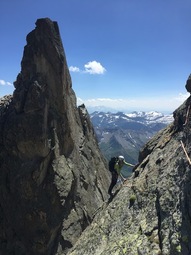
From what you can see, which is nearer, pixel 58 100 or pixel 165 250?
pixel 165 250

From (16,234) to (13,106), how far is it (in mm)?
17061

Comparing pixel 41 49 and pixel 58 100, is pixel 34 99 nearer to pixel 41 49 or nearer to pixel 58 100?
pixel 58 100

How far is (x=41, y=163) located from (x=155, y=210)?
21.7m

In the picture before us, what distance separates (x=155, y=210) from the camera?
21.8 metres

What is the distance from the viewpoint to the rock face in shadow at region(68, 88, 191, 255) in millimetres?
18828

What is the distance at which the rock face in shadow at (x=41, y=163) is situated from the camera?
39594 millimetres

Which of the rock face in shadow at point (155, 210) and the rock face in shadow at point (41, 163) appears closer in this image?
the rock face in shadow at point (155, 210)

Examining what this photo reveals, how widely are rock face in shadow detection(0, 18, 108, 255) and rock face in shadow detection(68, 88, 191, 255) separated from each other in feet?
39.9

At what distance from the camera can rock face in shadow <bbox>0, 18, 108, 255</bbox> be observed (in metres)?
39.6

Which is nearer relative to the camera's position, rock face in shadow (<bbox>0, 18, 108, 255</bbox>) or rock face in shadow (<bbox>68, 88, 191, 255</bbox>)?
rock face in shadow (<bbox>68, 88, 191, 255</bbox>)

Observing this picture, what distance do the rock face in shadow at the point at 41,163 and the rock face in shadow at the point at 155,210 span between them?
1216 centimetres

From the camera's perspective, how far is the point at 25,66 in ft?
150

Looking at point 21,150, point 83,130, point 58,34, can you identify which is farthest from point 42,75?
point 83,130

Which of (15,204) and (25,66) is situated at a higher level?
(25,66)
